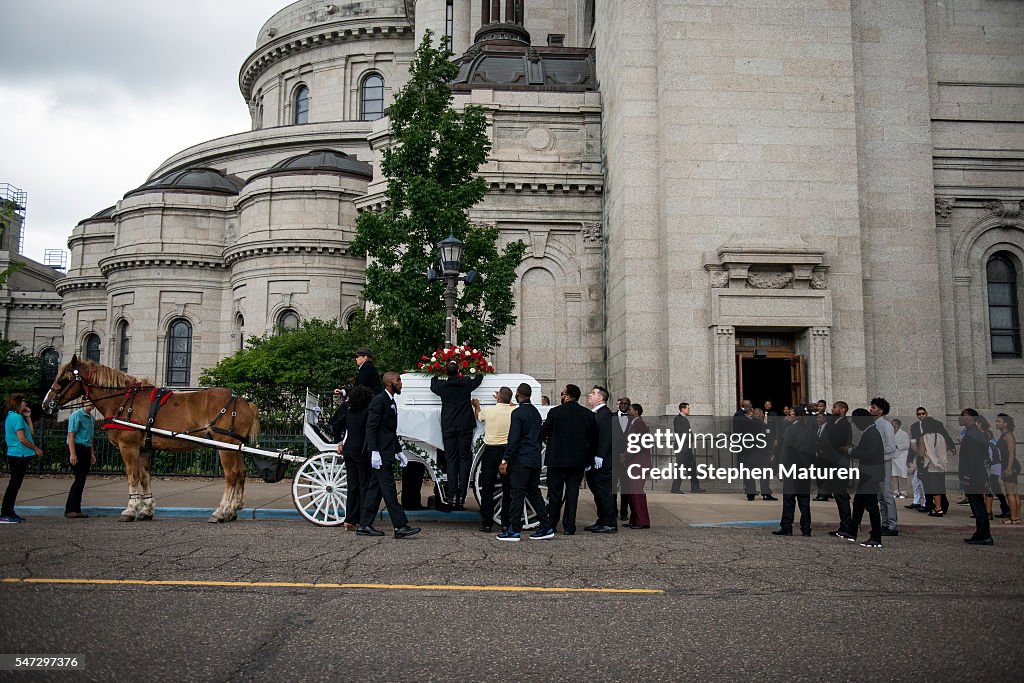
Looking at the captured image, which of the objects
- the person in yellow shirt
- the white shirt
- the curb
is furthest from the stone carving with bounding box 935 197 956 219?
the person in yellow shirt

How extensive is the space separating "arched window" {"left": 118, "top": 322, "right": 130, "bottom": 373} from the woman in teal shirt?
31.9m

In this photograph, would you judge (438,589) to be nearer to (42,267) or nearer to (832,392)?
(832,392)

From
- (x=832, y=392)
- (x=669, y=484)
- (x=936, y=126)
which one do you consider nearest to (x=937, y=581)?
(x=669, y=484)

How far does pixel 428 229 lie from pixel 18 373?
30690 mm

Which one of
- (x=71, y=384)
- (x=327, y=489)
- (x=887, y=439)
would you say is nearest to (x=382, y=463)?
(x=327, y=489)

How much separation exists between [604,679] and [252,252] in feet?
116

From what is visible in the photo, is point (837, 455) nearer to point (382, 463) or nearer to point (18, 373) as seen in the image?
point (382, 463)

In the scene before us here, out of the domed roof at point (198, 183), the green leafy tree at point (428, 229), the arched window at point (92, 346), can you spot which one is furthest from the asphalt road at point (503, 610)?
the arched window at point (92, 346)

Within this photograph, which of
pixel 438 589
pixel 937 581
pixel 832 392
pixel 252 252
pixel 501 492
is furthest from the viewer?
pixel 252 252

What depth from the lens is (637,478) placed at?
12.7 m

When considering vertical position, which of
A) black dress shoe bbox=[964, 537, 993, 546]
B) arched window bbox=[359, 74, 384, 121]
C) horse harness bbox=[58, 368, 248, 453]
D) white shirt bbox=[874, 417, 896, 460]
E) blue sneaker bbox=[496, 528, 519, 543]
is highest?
arched window bbox=[359, 74, 384, 121]

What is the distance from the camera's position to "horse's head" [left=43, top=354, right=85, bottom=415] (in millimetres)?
12125

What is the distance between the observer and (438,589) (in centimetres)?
754

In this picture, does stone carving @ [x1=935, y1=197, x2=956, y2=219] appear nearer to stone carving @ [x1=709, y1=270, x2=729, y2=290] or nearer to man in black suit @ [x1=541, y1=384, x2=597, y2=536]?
stone carving @ [x1=709, y1=270, x2=729, y2=290]
